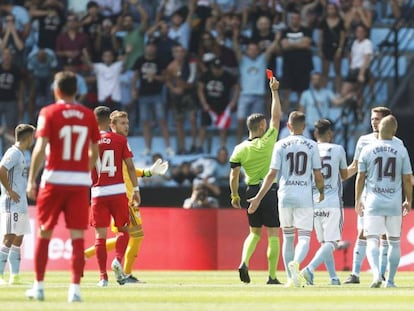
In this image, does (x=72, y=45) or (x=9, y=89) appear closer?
(x=9, y=89)

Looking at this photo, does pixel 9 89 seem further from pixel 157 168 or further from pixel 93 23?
pixel 157 168

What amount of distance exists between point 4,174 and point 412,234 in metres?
9.42

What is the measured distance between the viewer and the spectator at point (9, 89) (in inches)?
1142

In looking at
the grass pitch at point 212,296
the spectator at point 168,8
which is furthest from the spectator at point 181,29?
the grass pitch at point 212,296

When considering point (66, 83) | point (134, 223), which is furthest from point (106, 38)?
point (66, 83)

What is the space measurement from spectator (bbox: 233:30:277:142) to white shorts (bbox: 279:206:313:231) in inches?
451

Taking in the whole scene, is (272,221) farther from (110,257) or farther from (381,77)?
(381,77)

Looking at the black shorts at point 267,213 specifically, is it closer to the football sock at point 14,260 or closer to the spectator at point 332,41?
the football sock at point 14,260

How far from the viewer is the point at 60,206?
1347cm

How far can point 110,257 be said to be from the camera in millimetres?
24891

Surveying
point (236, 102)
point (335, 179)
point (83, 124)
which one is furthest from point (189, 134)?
point (83, 124)

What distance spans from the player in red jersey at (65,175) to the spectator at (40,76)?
15950mm

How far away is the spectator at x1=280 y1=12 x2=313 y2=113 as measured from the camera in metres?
28.2

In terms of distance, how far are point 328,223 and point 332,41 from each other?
11244 millimetres
